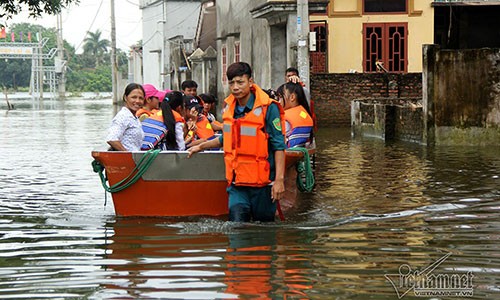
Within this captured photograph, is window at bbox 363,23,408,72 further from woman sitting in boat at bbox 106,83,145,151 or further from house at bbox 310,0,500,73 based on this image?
woman sitting in boat at bbox 106,83,145,151

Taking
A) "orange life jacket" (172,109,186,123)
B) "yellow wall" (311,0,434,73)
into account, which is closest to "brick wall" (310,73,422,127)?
"yellow wall" (311,0,434,73)

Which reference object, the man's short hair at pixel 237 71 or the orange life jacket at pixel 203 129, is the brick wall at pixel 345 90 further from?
the man's short hair at pixel 237 71

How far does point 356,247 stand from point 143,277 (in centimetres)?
230

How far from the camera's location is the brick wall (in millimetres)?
30438

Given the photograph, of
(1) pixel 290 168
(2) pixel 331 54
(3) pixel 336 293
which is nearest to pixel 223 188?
(1) pixel 290 168

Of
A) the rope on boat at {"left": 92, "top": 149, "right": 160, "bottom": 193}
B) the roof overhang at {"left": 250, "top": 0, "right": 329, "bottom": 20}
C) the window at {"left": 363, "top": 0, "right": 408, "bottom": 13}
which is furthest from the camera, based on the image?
the window at {"left": 363, "top": 0, "right": 408, "bottom": 13}

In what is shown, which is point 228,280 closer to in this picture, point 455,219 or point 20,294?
point 20,294

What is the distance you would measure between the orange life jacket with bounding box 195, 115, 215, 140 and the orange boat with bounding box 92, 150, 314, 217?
6.49 feet

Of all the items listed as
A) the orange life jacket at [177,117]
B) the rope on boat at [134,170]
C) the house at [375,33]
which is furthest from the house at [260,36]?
the rope on boat at [134,170]

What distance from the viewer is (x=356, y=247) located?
30.5 feet

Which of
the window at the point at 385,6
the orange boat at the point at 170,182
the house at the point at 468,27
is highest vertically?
the window at the point at 385,6

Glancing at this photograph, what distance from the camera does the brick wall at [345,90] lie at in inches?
1198

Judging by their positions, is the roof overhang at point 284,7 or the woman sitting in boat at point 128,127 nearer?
the woman sitting in boat at point 128,127

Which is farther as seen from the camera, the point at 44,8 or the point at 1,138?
the point at 1,138
